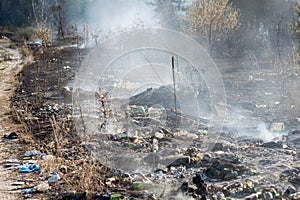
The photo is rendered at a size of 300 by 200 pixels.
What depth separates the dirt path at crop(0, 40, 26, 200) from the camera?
198 inches

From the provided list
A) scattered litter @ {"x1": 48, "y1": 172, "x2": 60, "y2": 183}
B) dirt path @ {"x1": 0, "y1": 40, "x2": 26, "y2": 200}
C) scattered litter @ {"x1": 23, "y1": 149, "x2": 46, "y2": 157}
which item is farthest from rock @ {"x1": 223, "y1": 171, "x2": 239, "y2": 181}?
scattered litter @ {"x1": 23, "y1": 149, "x2": 46, "y2": 157}

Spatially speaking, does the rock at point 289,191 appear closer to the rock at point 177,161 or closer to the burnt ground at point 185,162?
the burnt ground at point 185,162

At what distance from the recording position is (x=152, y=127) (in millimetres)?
7699

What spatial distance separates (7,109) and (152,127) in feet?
13.3

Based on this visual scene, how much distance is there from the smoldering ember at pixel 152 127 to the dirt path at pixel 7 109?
0.03 meters

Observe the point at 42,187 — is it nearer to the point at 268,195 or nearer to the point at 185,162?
the point at 185,162

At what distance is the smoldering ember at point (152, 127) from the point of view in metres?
4.94

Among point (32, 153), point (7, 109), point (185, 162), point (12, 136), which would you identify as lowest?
point (185, 162)

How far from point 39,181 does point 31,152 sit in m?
1.17

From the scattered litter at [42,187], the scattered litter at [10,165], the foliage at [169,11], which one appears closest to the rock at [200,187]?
the scattered litter at [42,187]

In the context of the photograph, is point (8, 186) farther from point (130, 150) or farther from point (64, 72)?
point (64, 72)

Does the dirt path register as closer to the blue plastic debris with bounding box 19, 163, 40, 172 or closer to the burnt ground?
the blue plastic debris with bounding box 19, 163, 40, 172

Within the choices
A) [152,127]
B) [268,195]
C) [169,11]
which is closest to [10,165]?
[152,127]

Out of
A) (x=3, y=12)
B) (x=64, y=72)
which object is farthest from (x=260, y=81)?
(x=3, y=12)
